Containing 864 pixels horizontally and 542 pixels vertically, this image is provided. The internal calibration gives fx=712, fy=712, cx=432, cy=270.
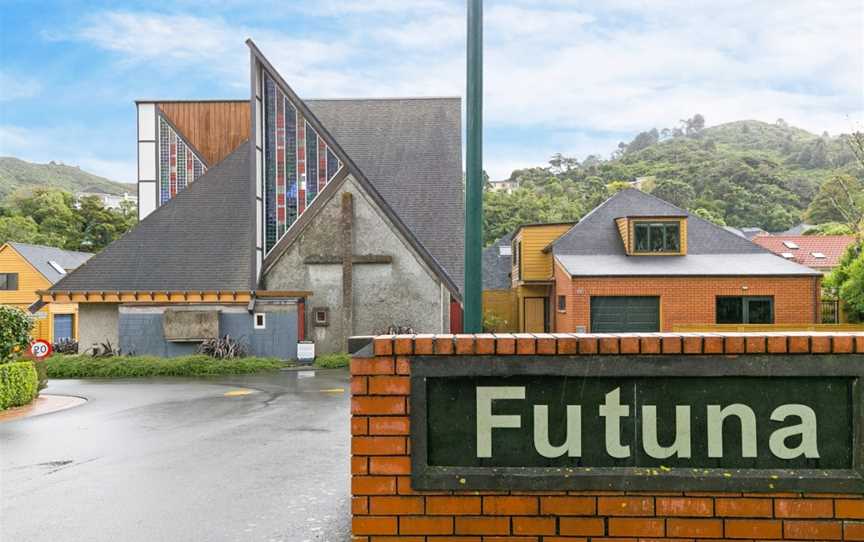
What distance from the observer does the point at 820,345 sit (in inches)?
164

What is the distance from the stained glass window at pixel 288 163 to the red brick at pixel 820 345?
22395 millimetres

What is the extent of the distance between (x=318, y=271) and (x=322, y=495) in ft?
62.9

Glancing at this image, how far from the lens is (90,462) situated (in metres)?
7.99

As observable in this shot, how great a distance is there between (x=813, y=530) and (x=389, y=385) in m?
2.61

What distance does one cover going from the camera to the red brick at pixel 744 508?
4.16 m

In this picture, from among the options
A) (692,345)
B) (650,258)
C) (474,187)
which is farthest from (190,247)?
(692,345)

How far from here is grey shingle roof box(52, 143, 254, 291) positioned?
24.8 metres

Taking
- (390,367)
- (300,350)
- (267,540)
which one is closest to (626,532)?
(390,367)

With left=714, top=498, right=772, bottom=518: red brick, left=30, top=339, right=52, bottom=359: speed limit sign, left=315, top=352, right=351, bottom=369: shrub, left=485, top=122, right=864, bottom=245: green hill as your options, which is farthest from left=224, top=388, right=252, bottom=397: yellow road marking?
left=485, top=122, right=864, bottom=245: green hill

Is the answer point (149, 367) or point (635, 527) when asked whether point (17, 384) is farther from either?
point (635, 527)

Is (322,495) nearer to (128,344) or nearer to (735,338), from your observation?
(735,338)

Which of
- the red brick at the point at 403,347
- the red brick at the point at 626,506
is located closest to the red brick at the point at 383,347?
the red brick at the point at 403,347

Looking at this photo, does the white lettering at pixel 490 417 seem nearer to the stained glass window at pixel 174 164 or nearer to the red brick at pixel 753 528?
the red brick at pixel 753 528

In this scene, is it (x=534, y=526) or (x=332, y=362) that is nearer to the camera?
(x=534, y=526)
